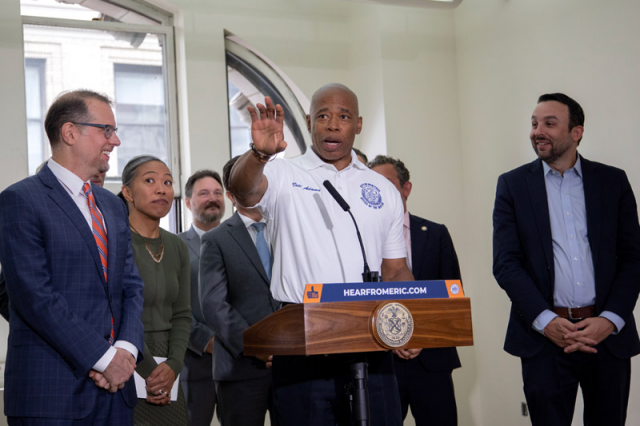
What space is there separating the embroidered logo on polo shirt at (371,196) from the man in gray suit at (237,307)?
0.95m

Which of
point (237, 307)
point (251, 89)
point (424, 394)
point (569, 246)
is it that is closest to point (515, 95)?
point (569, 246)

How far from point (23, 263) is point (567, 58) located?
340cm

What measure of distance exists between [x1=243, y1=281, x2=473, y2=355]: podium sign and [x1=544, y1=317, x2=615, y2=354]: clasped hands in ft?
4.53

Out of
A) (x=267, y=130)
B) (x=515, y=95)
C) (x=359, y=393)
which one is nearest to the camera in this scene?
(x=359, y=393)

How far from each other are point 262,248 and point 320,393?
4.57 ft

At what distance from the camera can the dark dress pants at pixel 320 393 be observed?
210 cm

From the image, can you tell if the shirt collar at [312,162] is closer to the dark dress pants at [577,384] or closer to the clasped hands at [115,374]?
the clasped hands at [115,374]

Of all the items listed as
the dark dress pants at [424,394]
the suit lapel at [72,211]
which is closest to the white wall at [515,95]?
the dark dress pants at [424,394]

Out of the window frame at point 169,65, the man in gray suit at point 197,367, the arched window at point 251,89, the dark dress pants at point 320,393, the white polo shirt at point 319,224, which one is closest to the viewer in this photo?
the dark dress pants at point 320,393

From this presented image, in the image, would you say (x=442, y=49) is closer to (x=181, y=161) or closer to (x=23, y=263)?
(x=181, y=161)

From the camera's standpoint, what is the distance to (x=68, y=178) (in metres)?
2.32

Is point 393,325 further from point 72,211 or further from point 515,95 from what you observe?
point 515,95

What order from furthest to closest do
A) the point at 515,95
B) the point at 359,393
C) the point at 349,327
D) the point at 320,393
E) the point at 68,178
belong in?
1. the point at 515,95
2. the point at 68,178
3. the point at 320,393
4. the point at 359,393
5. the point at 349,327

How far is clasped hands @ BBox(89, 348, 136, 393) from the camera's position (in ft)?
7.09
